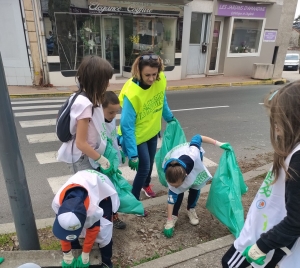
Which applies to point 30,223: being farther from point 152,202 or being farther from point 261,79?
point 261,79

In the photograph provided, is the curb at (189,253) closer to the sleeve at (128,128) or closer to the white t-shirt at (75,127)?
the sleeve at (128,128)

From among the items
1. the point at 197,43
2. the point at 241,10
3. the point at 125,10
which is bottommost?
the point at 197,43

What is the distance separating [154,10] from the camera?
479 inches

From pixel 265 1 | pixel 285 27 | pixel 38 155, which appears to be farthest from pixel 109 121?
pixel 285 27

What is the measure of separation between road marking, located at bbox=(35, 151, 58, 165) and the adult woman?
2.11 m

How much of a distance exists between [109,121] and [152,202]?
1351mm

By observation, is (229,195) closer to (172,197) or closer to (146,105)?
(172,197)

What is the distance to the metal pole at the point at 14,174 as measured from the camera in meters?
1.90

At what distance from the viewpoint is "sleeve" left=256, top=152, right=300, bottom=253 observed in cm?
130

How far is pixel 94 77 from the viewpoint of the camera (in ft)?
6.77

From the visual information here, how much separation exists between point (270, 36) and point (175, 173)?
16.1m

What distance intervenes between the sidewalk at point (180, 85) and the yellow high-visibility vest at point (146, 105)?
767 cm

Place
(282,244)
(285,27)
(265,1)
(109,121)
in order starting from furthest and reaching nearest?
(285,27), (265,1), (109,121), (282,244)

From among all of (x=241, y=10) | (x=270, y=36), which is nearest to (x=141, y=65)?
(x=241, y=10)
